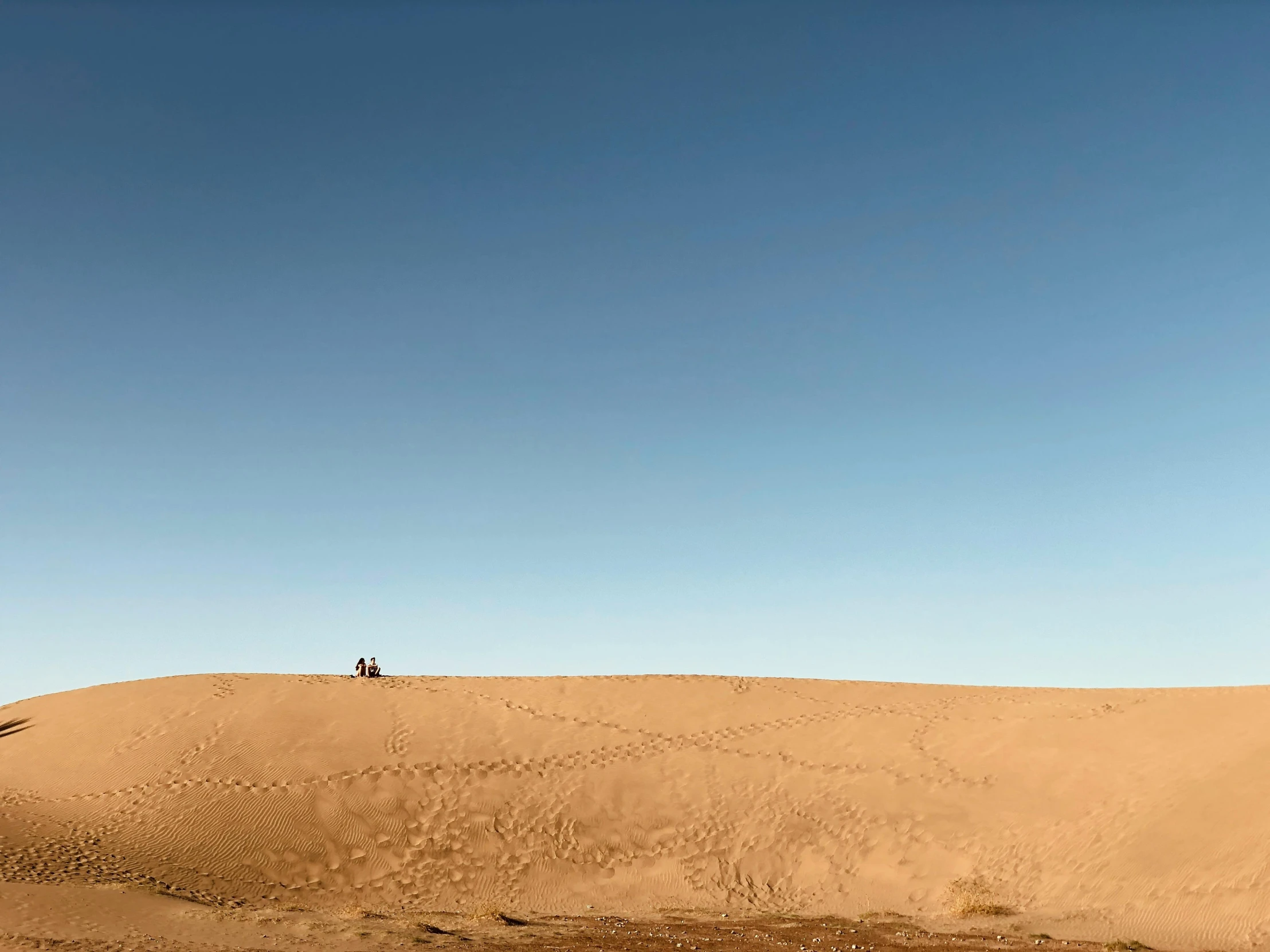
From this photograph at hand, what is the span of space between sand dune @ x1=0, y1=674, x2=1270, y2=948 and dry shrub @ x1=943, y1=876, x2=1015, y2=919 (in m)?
0.30

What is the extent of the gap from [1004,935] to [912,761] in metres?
9.22

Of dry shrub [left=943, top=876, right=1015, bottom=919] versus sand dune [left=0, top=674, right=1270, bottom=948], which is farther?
sand dune [left=0, top=674, right=1270, bottom=948]

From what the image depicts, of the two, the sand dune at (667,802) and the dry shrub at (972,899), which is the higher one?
the sand dune at (667,802)

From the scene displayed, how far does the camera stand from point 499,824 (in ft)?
80.8

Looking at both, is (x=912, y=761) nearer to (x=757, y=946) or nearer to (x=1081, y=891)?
(x=1081, y=891)

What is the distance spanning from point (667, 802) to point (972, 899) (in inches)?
342

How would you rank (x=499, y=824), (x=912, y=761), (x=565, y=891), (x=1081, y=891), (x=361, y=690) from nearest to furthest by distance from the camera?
(x=1081, y=891) → (x=565, y=891) → (x=499, y=824) → (x=912, y=761) → (x=361, y=690)

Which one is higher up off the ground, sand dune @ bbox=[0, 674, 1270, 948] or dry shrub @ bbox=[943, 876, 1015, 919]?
sand dune @ bbox=[0, 674, 1270, 948]

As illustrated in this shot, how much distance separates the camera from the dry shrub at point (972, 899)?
65.4ft

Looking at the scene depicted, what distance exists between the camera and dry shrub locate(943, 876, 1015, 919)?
65.4 feet

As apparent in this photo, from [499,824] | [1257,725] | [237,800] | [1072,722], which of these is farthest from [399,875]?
[1257,725]

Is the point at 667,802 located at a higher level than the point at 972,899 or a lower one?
higher

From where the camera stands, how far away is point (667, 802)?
25719 mm

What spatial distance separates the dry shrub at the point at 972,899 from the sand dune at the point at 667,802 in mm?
303
